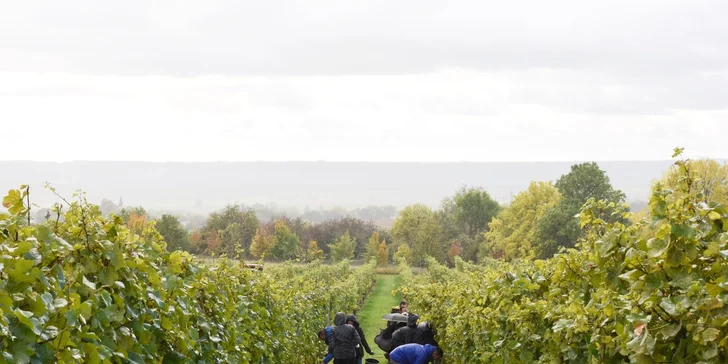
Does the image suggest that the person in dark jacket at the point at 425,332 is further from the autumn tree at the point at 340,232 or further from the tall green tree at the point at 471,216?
the autumn tree at the point at 340,232

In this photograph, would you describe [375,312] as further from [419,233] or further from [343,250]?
[343,250]

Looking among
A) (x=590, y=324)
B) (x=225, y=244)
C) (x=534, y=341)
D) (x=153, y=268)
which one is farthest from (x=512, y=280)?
(x=225, y=244)

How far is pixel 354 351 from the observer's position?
12.0m

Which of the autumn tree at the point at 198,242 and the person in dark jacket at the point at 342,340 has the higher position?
the person in dark jacket at the point at 342,340

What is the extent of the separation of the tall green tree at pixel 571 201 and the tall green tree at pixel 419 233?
16015 mm

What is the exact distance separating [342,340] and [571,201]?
2167 inches

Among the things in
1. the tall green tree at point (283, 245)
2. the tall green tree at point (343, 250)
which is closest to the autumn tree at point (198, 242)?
the tall green tree at point (283, 245)

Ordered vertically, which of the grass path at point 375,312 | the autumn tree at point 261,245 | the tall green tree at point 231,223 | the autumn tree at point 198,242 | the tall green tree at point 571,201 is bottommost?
the autumn tree at point 198,242

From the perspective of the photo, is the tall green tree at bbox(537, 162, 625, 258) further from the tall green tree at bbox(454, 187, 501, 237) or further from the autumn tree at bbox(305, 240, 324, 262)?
the tall green tree at bbox(454, 187, 501, 237)

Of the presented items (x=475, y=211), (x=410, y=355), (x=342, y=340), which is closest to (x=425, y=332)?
(x=342, y=340)

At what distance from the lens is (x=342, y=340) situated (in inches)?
471

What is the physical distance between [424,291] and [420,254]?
236 feet

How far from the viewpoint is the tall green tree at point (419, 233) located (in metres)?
87.5

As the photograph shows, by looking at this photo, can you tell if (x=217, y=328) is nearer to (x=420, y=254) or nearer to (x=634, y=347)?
(x=634, y=347)
